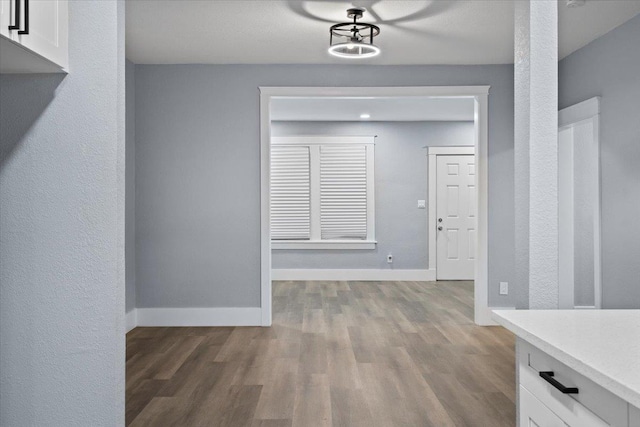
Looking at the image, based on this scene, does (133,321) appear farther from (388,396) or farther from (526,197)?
(526,197)

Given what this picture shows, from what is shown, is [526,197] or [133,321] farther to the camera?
[133,321]

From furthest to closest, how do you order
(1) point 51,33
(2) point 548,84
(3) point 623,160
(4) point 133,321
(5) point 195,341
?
(4) point 133,321 < (5) point 195,341 < (3) point 623,160 < (2) point 548,84 < (1) point 51,33

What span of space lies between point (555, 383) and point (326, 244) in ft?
24.2

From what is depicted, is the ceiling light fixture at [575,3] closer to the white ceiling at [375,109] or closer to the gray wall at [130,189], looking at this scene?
the white ceiling at [375,109]

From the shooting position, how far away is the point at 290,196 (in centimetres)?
872

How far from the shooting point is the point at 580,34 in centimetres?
441

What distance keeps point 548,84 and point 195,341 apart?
384 centimetres

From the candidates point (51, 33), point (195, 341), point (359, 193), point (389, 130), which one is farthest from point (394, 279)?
point (51, 33)

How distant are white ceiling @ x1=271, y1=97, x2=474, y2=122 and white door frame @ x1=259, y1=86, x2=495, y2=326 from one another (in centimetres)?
123

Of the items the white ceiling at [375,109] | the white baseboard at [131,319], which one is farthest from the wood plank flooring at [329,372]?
the white ceiling at [375,109]

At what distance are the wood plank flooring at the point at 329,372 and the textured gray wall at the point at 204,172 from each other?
54cm

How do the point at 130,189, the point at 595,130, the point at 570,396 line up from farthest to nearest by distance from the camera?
the point at 130,189 < the point at 595,130 < the point at 570,396

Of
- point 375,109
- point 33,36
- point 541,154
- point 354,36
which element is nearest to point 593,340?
point 541,154

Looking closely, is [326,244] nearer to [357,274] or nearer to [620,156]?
[357,274]
